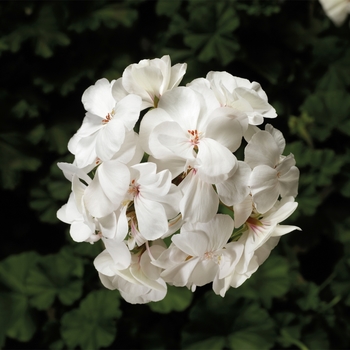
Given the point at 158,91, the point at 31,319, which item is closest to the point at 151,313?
the point at 31,319

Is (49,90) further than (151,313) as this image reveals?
Yes

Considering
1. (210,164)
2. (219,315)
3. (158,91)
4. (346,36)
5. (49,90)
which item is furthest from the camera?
(346,36)

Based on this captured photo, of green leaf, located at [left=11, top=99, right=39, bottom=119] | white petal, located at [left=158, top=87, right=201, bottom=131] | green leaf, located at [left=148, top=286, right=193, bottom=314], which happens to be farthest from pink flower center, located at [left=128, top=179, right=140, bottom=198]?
green leaf, located at [left=11, top=99, right=39, bottom=119]

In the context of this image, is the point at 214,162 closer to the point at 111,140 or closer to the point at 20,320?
the point at 111,140

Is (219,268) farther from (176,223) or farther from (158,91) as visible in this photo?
(158,91)

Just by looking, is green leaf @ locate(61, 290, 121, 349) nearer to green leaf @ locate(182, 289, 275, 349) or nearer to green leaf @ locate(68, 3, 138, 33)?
green leaf @ locate(182, 289, 275, 349)

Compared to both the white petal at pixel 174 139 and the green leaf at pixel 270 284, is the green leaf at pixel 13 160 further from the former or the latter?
the white petal at pixel 174 139

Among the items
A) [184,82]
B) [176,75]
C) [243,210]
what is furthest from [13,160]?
[243,210]
